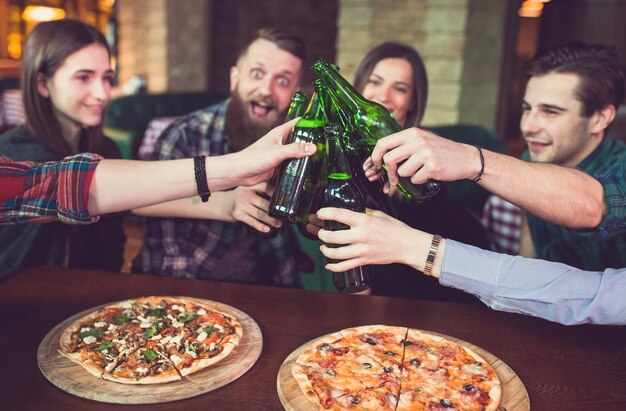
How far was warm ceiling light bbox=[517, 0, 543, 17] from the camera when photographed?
734 centimetres

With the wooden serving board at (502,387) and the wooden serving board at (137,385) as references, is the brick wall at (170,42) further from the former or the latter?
the wooden serving board at (502,387)

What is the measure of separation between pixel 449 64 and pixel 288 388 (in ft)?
12.0

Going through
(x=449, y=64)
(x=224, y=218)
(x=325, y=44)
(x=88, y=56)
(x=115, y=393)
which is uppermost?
(x=325, y=44)

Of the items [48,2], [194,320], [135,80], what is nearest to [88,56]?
[194,320]

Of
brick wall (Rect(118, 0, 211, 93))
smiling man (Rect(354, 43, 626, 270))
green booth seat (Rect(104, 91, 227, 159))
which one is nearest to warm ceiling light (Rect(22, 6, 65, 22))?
brick wall (Rect(118, 0, 211, 93))

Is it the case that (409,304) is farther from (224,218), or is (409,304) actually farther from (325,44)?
(325,44)

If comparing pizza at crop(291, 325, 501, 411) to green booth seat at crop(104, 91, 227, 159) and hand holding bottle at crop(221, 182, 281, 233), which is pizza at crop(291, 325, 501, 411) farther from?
green booth seat at crop(104, 91, 227, 159)

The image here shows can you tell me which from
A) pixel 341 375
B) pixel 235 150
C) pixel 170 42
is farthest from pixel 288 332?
pixel 170 42

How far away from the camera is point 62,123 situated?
2.00 meters

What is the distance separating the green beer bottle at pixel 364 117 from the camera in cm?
113

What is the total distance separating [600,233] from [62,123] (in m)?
1.83

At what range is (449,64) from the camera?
417cm

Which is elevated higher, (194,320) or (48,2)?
(48,2)

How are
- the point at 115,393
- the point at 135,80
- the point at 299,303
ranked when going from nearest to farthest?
1. the point at 115,393
2. the point at 299,303
3. the point at 135,80
